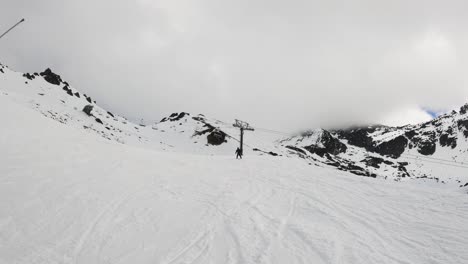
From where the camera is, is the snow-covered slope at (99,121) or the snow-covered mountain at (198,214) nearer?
the snow-covered mountain at (198,214)

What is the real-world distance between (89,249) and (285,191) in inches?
326

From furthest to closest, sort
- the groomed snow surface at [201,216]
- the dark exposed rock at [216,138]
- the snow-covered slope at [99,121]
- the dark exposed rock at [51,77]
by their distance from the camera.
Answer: the dark exposed rock at [216,138] < the dark exposed rock at [51,77] < the snow-covered slope at [99,121] < the groomed snow surface at [201,216]

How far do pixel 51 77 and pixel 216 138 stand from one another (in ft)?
140

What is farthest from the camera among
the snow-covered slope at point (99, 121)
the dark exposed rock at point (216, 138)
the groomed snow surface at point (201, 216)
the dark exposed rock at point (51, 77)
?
the dark exposed rock at point (216, 138)

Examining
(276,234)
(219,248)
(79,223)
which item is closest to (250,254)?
(219,248)

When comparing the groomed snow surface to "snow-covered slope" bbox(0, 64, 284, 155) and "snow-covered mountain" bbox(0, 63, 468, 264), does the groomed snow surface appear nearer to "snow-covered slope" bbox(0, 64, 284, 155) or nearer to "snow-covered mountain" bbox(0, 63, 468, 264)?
"snow-covered mountain" bbox(0, 63, 468, 264)

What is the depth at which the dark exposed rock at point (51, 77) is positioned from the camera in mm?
75812

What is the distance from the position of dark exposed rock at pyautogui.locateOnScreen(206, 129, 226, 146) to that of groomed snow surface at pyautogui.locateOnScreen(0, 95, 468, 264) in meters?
69.6

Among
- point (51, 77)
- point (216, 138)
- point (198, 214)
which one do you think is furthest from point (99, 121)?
point (198, 214)

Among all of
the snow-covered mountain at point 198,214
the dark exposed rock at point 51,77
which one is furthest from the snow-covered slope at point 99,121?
the snow-covered mountain at point 198,214

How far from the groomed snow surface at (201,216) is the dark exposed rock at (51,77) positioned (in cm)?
6935

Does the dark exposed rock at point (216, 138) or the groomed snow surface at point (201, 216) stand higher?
the dark exposed rock at point (216, 138)

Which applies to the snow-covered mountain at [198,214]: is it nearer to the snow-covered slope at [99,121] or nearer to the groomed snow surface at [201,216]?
the groomed snow surface at [201,216]

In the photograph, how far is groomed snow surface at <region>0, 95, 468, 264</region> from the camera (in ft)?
22.0
